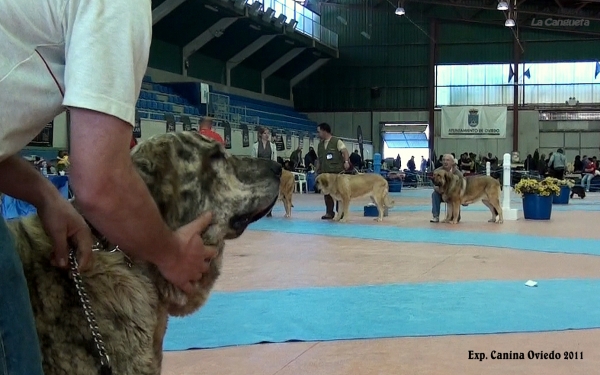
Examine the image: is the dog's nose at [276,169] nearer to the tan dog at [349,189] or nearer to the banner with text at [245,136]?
the tan dog at [349,189]

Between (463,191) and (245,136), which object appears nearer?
(463,191)

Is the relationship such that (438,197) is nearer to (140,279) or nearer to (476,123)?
(140,279)

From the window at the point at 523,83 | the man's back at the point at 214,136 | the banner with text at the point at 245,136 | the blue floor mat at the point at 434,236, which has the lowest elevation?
the blue floor mat at the point at 434,236

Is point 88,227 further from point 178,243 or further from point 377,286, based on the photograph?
point 377,286

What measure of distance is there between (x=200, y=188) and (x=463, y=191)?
9.61 meters

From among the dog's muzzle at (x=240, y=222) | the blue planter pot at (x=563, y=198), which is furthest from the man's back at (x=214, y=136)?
the blue planter pot at (x=563, y=198)

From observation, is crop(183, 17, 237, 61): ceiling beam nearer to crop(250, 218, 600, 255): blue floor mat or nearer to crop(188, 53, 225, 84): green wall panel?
crop(188, 53, 225, 84): green wall panel

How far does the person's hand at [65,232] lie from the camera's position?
3.84 feet

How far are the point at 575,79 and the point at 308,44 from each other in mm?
12550

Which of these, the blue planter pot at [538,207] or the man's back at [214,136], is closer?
the man's back at [214,136]

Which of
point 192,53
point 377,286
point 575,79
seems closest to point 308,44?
point 192,53

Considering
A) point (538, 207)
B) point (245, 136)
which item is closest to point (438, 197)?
point (538, 207)

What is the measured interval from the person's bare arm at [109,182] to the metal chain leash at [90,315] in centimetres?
16

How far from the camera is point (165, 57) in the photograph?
891 inches
